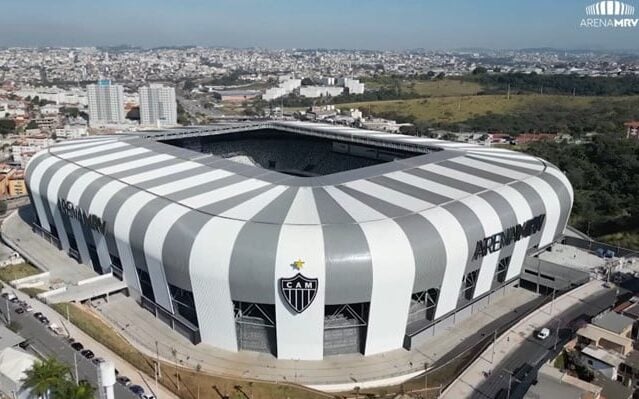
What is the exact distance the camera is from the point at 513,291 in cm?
5275

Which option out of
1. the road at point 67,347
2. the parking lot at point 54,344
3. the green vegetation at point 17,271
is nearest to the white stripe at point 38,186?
the green vegetation at point 17,271

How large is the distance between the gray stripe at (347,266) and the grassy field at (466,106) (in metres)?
135

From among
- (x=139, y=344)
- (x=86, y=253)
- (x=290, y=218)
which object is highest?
(x=290, y=218)

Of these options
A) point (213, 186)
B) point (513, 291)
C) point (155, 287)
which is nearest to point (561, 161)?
point (513, 291)

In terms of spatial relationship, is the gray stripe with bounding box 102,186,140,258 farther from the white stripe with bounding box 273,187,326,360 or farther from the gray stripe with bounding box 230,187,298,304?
the white stripe with bounding box 273,187,326,360

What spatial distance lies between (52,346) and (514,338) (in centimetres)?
3674

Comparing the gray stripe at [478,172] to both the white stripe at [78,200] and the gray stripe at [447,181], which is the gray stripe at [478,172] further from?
the white stripe at [78,200]

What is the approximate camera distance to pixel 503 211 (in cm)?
4647

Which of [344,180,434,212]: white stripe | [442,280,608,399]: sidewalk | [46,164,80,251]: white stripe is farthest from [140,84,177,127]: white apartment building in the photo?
[442,280,608,399]: sidewalk

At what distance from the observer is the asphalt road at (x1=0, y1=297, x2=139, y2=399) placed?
1391 inches

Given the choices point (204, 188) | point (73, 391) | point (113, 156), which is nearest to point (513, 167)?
point (204, 188)

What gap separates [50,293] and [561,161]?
3353 inches

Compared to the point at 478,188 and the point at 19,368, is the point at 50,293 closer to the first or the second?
the point at 19,368

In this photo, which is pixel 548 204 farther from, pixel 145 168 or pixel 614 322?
pixel 145 168
